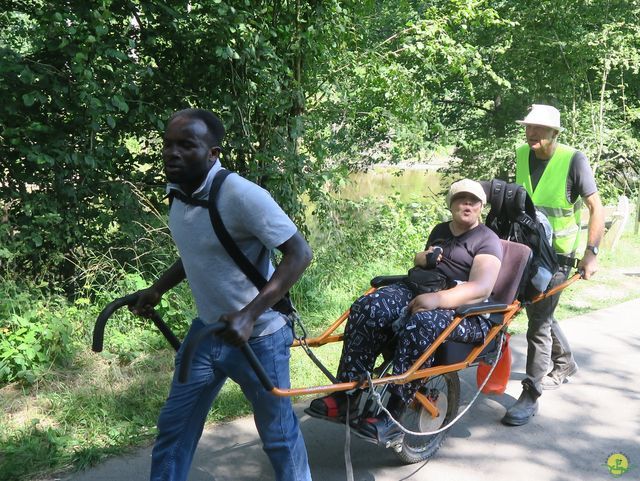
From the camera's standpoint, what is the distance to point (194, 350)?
7.53 feet

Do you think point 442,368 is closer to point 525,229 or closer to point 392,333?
point 392,333

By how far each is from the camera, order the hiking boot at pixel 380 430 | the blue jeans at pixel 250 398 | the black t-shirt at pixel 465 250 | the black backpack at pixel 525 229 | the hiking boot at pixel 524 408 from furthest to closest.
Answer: the hiking boot at pixel 524 408
the black backpack at pixel 525 229
the black t-shirt at pixel 465 250
the hiking boot at pixel 380 430
the blue jeans at pixel 250 398

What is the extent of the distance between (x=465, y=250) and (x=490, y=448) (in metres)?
1.20

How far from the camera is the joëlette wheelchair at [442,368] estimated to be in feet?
11.2

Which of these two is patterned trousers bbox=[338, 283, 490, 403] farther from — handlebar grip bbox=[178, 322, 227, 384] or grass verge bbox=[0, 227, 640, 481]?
handlebar grip bbox=[178, 322, 227, 384]

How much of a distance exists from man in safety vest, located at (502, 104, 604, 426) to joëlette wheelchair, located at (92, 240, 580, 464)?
0.27 m

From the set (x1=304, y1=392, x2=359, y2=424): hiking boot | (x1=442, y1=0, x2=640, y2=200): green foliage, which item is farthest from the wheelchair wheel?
(x1=442, y1=0, x2=640, y2=200): green foliage

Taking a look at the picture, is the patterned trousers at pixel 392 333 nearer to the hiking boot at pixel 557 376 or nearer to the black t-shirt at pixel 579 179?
the black t-shirt at pixel 579 179

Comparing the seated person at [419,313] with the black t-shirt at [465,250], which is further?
the black t-shirt at [465,250]

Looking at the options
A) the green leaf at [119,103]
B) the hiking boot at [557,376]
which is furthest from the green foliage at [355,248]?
the green leaf at [119,103]

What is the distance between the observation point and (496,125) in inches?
573

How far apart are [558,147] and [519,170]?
1.07 ft

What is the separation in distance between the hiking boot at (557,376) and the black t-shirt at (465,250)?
1.58m

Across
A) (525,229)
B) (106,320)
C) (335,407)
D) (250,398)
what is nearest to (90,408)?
(106,320)
